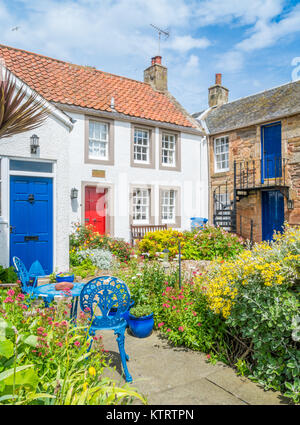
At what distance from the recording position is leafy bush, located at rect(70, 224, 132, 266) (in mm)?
10094

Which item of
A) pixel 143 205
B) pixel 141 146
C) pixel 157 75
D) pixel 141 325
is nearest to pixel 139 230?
pixel 143 205

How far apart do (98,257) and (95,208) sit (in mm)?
3597

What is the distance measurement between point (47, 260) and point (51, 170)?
88.7 inches

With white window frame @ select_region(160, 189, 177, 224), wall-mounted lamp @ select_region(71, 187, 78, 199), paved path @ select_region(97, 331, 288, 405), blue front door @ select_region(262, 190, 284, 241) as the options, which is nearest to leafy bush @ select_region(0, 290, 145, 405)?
paved path @ select_region(97, 331, 288, 405)

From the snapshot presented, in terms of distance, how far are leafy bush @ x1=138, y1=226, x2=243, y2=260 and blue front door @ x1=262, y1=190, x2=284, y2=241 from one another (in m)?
3.63

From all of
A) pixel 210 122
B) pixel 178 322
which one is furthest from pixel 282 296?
pixel 210 122

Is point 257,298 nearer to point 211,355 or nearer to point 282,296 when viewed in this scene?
point 282,296

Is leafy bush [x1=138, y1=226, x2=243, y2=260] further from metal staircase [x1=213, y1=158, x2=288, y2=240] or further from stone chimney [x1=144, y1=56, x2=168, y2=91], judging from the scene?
stone chimney [x1=144, y1=56, x2=168, y2=91]

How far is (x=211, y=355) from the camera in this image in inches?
150

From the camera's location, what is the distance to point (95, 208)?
12.3 metres

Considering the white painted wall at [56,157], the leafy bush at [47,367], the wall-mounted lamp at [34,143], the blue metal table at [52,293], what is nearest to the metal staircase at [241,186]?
the white painted wall at [56,157]

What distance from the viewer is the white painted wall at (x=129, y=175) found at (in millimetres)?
11719

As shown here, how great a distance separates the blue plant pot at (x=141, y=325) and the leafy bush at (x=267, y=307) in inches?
Answer: 43.1

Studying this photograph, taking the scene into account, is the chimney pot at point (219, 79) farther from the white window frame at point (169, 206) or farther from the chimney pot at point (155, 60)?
the white window frame at point (169, 206)
